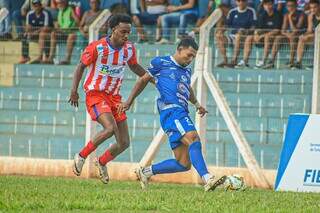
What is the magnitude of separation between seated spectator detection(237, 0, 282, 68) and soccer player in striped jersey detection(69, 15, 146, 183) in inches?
151

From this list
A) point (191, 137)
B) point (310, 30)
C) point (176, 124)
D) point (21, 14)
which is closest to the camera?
point (191, 137)

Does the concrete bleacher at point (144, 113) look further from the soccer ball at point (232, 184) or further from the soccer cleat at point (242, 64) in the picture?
the soccer ball at point (232, 184)

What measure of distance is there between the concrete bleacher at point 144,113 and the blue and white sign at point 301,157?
2.78 metres

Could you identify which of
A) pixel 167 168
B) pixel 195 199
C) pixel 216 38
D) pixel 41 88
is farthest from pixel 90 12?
pixel 195 199

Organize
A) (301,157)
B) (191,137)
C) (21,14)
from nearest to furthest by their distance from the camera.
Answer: (191,137), (301,157), (21,14)

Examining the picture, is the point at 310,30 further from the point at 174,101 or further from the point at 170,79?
the point at 174,101

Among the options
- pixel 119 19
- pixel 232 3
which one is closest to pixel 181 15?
pixel 232 3

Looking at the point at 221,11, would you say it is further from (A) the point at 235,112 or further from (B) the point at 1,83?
(B) the point at 1,83

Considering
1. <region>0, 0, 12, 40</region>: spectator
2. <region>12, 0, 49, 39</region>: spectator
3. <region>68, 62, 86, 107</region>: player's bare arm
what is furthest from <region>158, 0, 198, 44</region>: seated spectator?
<region>68, 62, 86, 107</region>: player's bare arm

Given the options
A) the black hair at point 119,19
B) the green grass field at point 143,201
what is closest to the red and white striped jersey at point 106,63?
the black hair at point 119,19

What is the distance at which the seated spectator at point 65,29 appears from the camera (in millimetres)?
23203

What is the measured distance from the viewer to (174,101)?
53.5 feet

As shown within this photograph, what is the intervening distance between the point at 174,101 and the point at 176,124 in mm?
366

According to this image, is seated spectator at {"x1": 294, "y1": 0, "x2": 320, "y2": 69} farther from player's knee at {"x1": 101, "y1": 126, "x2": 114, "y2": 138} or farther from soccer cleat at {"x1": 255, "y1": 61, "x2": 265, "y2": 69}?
player's knee at {"x1": 101, "y1": 126, "x2": 114, "y2": 138}
